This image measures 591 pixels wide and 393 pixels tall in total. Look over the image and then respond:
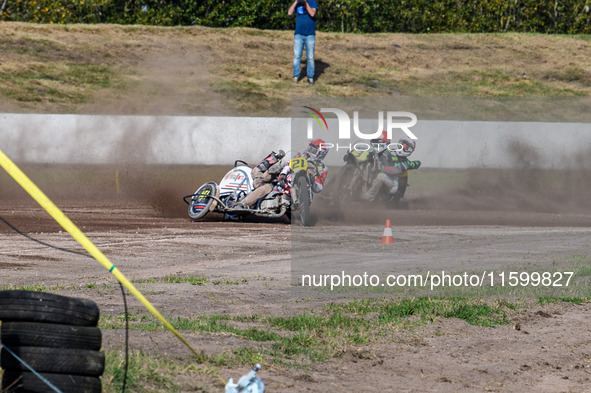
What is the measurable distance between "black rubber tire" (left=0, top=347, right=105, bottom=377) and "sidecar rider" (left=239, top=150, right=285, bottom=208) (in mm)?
10692

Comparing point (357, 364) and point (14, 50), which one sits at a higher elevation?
point (14, 50)

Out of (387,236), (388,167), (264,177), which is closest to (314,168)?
(264,177)

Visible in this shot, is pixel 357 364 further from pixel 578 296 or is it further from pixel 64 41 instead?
pixel 64 41

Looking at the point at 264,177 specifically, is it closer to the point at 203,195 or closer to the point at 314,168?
the point at 314,168

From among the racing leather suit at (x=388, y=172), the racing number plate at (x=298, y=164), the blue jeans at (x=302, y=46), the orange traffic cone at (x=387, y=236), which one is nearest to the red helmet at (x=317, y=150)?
the racing number plate at (x=298, y=164)

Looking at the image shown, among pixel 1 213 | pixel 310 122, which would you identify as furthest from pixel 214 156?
pixel 1 213

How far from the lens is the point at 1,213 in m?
16.0

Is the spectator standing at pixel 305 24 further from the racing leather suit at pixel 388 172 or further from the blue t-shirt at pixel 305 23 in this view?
the racing leather suit at pixel 388 172

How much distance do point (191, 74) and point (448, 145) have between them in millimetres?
12273

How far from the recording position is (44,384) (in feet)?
15.1

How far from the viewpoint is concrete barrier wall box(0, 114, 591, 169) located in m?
22.1

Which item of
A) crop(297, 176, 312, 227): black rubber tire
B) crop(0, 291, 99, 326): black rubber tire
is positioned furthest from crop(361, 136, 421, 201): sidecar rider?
crop(0, 291, 99, 326): black rubber tire

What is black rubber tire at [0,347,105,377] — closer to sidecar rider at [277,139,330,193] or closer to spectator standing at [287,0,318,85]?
sidecar rider at [277,139,330,193]

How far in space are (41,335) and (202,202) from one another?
11.3 meters
